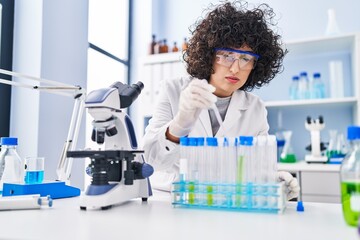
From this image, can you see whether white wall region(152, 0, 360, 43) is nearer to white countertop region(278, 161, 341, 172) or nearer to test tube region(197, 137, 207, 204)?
white countertop region(278, 161, 341, 172)

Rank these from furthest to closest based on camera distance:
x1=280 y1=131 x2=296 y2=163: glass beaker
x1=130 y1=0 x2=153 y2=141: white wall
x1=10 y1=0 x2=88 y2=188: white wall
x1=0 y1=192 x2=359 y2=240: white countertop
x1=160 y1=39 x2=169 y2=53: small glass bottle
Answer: x1=130 y1=0 x2=153 y2=141: white wall → x1=160 y1=39 x2=169 y2=53: small glass bottle → x1=280 y1=131 x2=296 y2=163: glass beaker → x1=10 y1=0 x2=88 y2=188: white wall → x1=0 y1=192 x2=359 y2=240: white countertop

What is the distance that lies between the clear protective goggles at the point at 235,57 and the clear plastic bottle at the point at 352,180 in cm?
68

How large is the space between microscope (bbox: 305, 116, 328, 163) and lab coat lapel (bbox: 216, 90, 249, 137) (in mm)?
1156

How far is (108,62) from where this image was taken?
126 inches

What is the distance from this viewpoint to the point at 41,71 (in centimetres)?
194

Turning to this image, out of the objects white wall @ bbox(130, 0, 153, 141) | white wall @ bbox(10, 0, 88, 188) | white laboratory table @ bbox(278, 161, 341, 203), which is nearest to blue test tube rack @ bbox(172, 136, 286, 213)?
white wall @ bbox(10, 0, 88, 188)

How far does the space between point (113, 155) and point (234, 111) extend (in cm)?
72

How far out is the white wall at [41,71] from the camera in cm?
192

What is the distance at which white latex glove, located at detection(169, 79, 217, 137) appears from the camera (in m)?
0.98

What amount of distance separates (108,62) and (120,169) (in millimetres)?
2361

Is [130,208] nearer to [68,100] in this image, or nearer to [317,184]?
[68,100]


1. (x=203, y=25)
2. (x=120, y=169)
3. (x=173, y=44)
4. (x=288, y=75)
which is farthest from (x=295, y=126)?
(x=120, y=169)

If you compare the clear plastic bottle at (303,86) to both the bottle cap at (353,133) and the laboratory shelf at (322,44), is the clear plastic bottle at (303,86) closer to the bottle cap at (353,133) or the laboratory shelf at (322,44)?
the laboratory shelf at (322,44)

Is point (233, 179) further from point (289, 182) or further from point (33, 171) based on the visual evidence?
point (33, 171)
